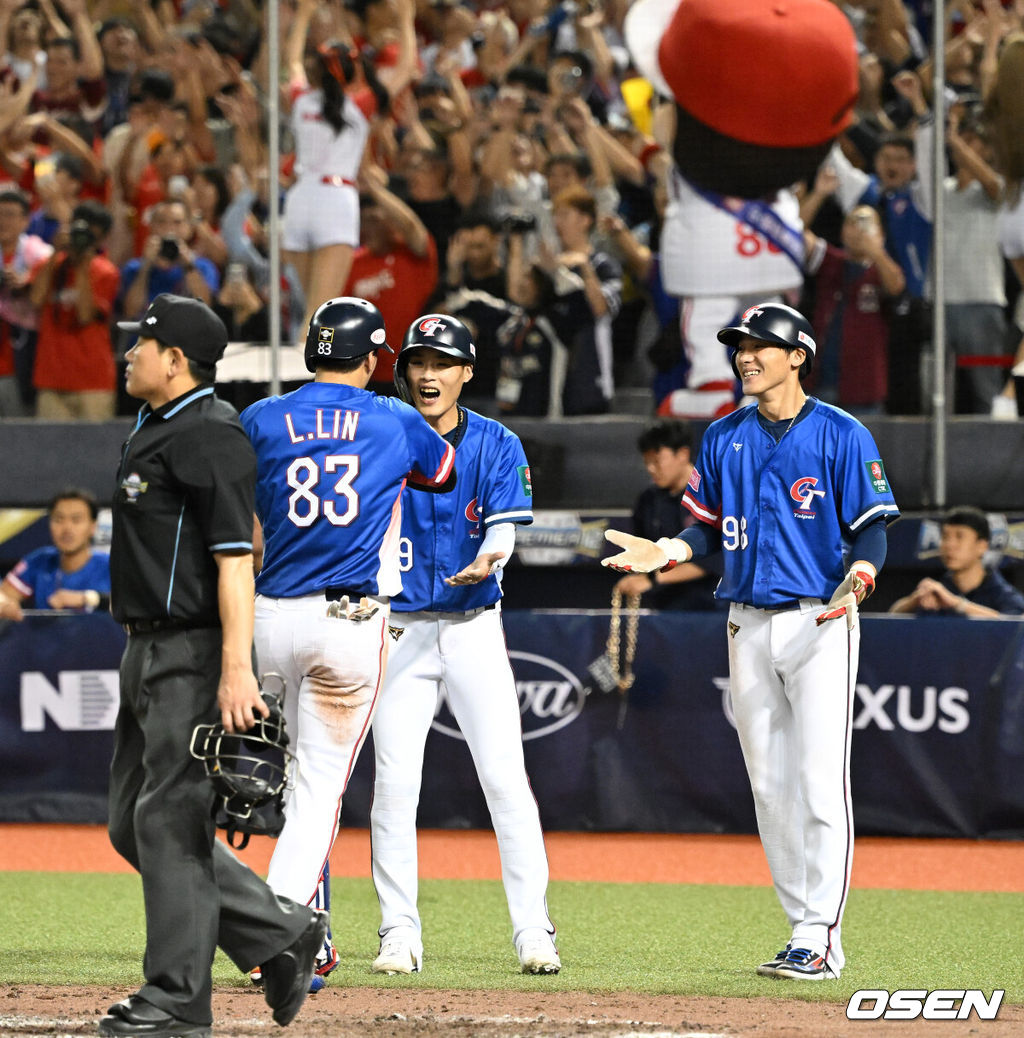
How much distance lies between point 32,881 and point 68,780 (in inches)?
69.3

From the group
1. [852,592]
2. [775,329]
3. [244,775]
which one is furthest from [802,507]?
[244,775]

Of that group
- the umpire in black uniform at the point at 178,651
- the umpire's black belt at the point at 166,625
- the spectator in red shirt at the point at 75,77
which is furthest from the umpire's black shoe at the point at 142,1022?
the spectator in red shirt at the point at 75,77

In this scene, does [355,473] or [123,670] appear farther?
[355,473]

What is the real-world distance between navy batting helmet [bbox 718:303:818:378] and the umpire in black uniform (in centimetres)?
196

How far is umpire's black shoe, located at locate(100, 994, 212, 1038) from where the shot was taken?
4.15m

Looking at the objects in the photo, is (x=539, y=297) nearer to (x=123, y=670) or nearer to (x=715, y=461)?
(x=715, y=461)

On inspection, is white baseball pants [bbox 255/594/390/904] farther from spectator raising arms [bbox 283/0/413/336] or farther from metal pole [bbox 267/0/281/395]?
spectator raising arms [bbox 283/0/413/336]

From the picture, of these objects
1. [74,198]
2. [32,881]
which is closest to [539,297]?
[74,198]

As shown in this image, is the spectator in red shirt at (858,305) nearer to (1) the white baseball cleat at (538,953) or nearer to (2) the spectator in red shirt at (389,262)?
(2) the spectator in red shirt at (389,262)

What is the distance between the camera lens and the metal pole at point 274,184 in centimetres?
979

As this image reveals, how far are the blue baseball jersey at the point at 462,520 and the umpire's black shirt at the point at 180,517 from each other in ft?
4.63

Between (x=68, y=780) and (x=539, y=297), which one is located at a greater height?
(x=539, y=297)

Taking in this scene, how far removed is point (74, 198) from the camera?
39.1ft

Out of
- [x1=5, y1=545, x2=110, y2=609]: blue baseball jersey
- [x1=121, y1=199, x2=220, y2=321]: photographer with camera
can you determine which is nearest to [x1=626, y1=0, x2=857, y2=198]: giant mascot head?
[x1=121, y1=199, x2=220, y2=321]: photographer with camera
